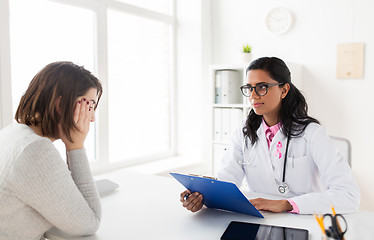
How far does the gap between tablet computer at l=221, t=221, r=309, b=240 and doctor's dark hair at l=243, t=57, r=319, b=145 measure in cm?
64

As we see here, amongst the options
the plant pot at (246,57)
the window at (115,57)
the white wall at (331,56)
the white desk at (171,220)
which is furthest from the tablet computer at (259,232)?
the plant pot at (246,57)

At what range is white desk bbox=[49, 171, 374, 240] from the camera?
3.59 feet

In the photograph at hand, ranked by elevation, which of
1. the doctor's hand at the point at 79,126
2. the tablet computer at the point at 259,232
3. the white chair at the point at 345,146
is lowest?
the tablet computer at the point at 259,232

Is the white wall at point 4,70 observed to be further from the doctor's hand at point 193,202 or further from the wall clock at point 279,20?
the wall clock at point 279,20

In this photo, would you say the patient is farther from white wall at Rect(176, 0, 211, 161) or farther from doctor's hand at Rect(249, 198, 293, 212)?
white wall at Rect(176, 0, 211, 161)

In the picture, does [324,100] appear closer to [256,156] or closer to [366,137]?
[366,137]

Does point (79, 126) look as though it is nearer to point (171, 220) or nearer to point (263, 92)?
point (171, 220)

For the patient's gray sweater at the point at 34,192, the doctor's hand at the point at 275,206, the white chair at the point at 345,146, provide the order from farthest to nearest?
the white chair at the point at 345,146 → the doctor's hand at the point at 275,206 → the patient's gray sweater at the point at 34,192

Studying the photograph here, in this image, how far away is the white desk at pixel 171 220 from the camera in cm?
109

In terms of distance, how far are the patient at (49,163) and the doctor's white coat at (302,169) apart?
796 millimetres

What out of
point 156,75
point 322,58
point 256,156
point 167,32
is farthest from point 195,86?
point 256,156

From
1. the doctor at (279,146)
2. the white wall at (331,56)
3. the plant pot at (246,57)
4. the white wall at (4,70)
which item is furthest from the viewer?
the plant pot at (246,57)

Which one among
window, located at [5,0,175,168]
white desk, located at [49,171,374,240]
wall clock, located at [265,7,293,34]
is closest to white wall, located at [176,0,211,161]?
window, located at [5,0,175,168]

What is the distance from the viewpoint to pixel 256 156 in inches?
67.6
